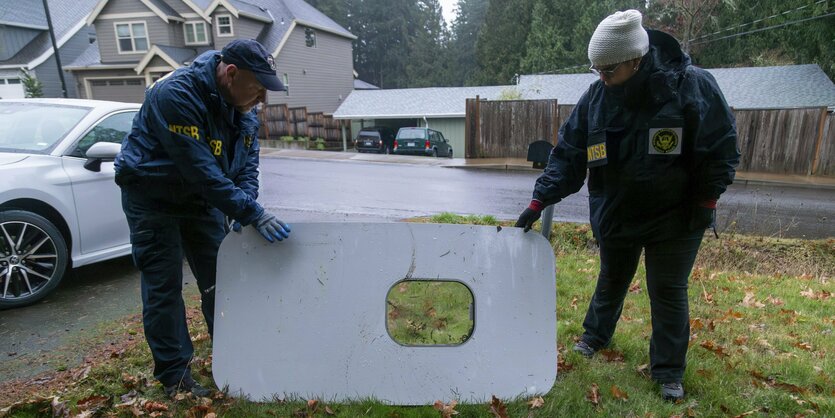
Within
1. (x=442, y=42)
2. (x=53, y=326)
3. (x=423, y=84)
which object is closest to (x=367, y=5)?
(x=442, y=42)

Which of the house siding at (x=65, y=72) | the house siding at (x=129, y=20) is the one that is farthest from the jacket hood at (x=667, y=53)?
the house siding at (x=65, y=72)

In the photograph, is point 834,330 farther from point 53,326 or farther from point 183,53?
point 183,53

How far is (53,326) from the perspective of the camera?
3.37 meters

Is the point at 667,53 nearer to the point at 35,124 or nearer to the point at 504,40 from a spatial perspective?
the point at 35,124

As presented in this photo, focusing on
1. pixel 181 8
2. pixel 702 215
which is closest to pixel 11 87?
pixel 181 8

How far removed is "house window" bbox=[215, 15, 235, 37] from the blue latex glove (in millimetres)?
25046

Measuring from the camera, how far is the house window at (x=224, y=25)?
24.3 meters

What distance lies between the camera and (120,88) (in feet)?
82.7

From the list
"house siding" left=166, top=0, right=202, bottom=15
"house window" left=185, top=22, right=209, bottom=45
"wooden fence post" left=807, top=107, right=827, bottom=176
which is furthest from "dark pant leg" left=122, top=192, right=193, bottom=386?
"house siding" left=166, top=0, right=202, bottom=15

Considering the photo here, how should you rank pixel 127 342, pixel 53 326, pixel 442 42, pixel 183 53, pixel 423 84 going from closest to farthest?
pixel 127 342
pixel 53 326
pixel 183 53
pixel 423 84
pixel 442 42

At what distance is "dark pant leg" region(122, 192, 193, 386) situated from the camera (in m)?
2.32

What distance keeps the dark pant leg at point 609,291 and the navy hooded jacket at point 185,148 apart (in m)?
1.91

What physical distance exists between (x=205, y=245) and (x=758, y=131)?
17.0 m

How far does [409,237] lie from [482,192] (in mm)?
8560
